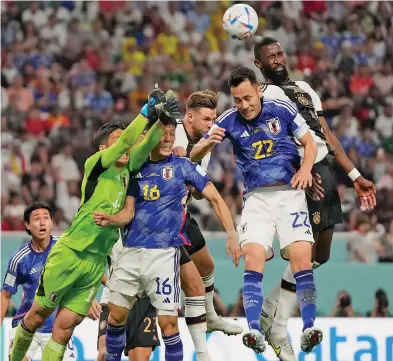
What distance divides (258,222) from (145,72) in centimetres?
982

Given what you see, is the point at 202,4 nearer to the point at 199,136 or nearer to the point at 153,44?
the point at 153,44

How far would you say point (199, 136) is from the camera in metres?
9.25

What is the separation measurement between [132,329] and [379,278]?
4.85 metres

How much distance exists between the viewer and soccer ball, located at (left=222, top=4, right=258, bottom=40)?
915 centimetres

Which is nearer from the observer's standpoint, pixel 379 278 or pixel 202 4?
pixel 379 278

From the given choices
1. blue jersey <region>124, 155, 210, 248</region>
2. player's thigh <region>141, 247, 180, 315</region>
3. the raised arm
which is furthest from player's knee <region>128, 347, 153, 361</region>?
the raised arm

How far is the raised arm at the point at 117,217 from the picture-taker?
8211 millimetres

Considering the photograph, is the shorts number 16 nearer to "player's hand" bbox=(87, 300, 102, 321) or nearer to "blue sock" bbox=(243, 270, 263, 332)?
"blue sock" bbox=(243, 270, 263, 332)

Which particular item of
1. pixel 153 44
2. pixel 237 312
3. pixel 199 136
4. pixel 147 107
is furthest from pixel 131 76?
pixel 147 107

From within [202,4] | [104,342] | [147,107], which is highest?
[202,4]

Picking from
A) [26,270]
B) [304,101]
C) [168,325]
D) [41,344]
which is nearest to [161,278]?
[168,325]

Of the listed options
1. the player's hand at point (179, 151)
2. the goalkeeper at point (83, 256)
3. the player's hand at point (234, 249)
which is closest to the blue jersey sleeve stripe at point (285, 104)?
the player's hand at point (179, 151)

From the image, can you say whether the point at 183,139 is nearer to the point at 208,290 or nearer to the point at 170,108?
the point at 170,108

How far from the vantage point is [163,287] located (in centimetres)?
831
